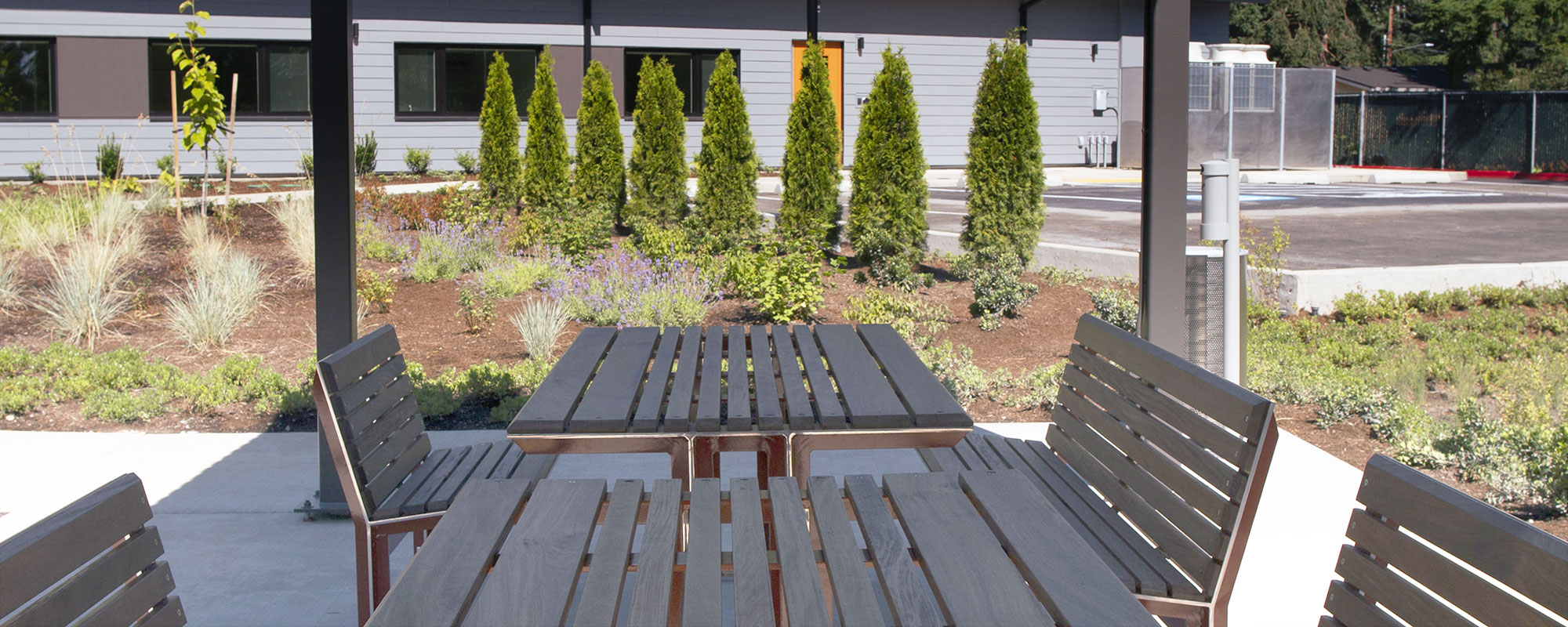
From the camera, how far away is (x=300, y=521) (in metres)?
4.15

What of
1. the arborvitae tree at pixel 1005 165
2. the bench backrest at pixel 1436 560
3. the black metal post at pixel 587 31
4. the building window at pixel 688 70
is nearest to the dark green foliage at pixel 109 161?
the black metal post at pixel 587 31

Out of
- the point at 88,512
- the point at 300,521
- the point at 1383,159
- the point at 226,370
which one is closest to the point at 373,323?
the point at 226,370

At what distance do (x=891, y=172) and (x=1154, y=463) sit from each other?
6566 mm

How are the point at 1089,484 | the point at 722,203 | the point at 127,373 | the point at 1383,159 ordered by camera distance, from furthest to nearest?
the point at 1383,159
the point at 722,203
the point at 127,373
the point at 1089,484

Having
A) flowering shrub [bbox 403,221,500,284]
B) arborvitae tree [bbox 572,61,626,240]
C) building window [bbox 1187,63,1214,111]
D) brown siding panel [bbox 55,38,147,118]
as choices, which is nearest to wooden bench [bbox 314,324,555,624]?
flowering shrub [bbox 403,221,500,284]

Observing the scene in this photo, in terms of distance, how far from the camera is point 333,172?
3945 millimetres

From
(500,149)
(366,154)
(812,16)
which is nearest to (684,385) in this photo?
(500,149)

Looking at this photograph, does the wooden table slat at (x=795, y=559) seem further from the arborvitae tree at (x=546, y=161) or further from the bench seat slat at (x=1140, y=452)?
the arborvitae tree at (x=546, y=161)

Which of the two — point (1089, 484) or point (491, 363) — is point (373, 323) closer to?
point (491, 363)

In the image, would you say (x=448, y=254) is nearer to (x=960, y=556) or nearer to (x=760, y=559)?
(x=760, y=559)

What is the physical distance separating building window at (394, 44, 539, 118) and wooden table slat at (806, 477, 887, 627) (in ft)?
53.6

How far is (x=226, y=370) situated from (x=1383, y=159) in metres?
26.3

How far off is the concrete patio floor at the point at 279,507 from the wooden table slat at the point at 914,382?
82 centimetres

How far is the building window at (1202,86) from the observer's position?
21656 millimetres
